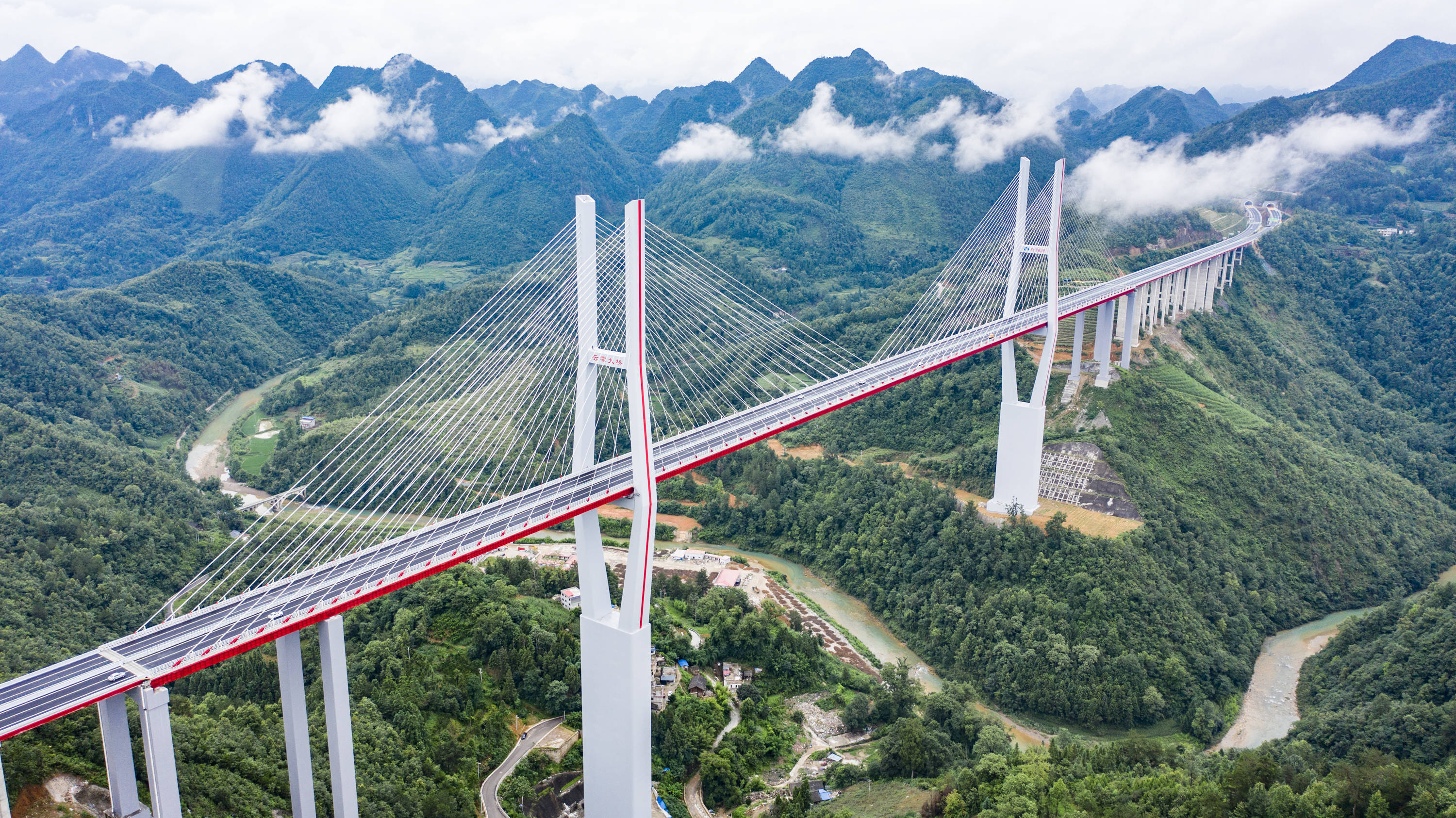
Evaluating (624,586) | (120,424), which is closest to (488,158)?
(120,424)

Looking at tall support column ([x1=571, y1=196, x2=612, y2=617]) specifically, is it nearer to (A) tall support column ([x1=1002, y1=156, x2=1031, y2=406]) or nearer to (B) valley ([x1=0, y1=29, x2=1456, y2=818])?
(B) valley ([x1=0, y1=29, x2=1456, y2=818])

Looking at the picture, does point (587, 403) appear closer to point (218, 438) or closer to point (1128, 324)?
point (1128, 324)

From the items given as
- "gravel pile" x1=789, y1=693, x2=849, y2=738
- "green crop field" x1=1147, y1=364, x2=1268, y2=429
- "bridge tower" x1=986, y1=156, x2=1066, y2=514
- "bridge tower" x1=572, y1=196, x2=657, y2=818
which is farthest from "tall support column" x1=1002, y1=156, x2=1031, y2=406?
"bridge tower" x1=572, y1=196, x2=657, y2=818

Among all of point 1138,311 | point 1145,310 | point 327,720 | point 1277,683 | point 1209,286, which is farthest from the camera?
point 1209,286

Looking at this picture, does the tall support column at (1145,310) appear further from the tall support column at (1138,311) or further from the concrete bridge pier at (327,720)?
the concrete bridge pier at (327,720)

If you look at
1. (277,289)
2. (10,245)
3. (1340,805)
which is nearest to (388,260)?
(277,289)

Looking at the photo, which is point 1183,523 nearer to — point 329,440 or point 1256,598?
point 1256,598
